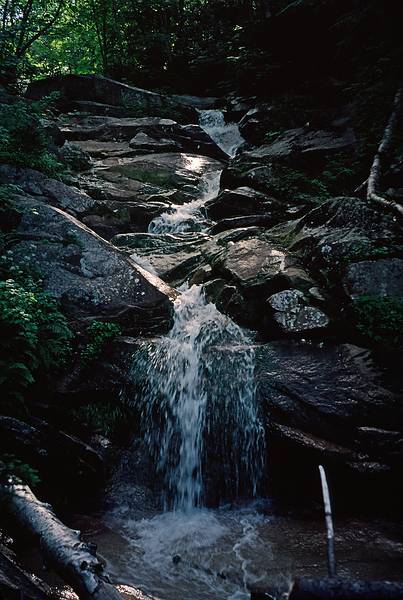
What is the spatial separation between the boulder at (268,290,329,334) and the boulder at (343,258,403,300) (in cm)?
65

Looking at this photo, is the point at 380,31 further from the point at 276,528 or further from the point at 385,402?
the point at 276,528

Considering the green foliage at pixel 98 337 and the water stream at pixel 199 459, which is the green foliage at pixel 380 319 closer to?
the water stream at pixel 199 459

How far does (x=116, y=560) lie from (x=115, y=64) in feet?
83.9

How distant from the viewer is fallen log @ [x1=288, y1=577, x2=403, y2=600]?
1.71 metres

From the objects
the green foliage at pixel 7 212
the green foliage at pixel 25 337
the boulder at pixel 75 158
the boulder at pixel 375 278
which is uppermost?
the boulder at pixel 75 158

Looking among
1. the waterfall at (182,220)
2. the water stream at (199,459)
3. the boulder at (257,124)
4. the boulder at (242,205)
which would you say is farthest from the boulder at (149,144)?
the water stream at (199,459)

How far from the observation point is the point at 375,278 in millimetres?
6715

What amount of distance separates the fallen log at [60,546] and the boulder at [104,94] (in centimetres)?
1792

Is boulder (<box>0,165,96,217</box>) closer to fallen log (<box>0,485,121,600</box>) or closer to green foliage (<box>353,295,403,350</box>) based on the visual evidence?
green foliage (<box>353,295,403,350</box>)

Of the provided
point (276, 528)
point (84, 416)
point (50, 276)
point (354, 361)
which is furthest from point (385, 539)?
point (50, 276)

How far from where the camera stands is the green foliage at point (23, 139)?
8.70m

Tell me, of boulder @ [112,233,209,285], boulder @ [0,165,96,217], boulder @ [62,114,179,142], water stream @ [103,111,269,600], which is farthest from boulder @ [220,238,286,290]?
boulder @ [62,114,179,142]

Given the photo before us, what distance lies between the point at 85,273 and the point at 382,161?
7300 millimetres

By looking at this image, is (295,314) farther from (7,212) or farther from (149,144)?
(149,144)
